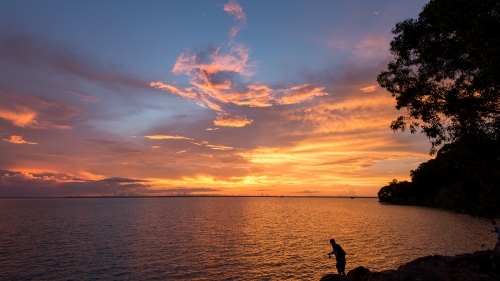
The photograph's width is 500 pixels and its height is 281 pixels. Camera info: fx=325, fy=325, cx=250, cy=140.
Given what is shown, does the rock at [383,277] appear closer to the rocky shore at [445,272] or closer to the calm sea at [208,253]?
the rocky shore at [445,272]

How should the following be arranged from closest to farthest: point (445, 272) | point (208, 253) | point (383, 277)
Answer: point (445, 272)
point (383, 277)
point (208, 253)

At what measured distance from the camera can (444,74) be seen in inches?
774

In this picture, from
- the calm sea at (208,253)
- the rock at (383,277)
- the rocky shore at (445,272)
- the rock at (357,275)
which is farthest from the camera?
the calm sea at (208,253)

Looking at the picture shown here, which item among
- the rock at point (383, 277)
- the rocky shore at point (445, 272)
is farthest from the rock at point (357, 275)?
the rock at point (383, 277)

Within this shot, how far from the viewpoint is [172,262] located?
3594cm

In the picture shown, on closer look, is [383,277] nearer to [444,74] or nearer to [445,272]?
[445,272]

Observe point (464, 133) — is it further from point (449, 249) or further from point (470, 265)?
point (449, 249)

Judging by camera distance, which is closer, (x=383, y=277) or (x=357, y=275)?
(x=383, y=277)

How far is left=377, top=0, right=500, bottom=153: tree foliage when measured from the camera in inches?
601

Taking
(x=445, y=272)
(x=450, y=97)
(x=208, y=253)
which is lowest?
(x=208, y=253)

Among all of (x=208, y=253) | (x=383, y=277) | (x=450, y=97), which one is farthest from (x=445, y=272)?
(x=208, y=253)

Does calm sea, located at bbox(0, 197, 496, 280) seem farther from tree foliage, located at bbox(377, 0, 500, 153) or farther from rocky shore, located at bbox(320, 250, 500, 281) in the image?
tree foliage, located at bbox(377, 0, 500, 153)

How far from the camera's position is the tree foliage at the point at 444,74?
15.3m

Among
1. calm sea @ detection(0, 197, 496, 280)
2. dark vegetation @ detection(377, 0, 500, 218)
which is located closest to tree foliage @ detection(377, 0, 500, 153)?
dark vegetation @ detection(377, 0, 500, 218)
